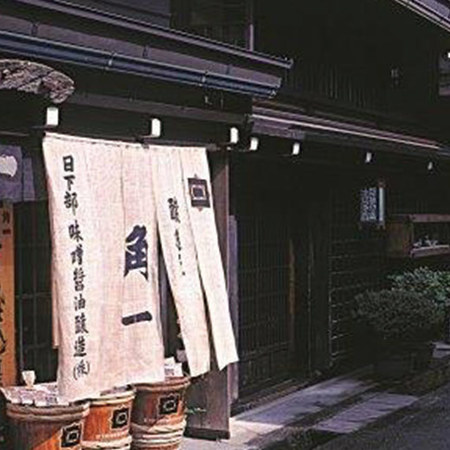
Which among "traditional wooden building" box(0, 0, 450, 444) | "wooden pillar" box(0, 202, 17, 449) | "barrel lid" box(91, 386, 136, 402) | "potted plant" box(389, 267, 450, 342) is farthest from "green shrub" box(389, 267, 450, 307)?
"wooden pillar" box(0, 202, 17, 449)

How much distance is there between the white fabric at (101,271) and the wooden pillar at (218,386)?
1695 mm

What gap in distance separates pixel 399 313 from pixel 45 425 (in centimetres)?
829

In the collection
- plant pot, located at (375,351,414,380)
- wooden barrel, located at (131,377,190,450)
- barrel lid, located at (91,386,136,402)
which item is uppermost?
barrel lid, located at (91,386,136,402)

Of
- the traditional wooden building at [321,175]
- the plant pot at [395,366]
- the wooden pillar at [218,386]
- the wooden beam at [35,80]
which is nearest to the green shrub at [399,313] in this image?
the plant pot at [395,366]

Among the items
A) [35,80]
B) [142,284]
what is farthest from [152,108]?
[35,80]

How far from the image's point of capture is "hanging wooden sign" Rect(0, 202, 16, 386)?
850 cm

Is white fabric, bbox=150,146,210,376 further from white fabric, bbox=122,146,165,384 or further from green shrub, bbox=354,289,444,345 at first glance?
green shrub, bbox=354,289,444,345

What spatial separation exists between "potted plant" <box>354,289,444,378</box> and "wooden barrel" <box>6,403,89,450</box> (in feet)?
26.0

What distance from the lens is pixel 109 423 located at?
339 inches

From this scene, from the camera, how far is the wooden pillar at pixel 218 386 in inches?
413

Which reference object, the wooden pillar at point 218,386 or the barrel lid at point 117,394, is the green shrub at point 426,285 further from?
the barrel lid at point 117,394

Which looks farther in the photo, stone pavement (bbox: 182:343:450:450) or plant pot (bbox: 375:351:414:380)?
plant pot (bbox: 375:351:414:380)

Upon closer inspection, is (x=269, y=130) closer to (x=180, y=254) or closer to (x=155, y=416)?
(x=180, y=254)

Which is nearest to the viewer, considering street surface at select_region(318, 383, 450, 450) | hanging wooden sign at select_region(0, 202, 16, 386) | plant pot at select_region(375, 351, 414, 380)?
hanging wooden sign at select_region(0, 202, 16, 386)
